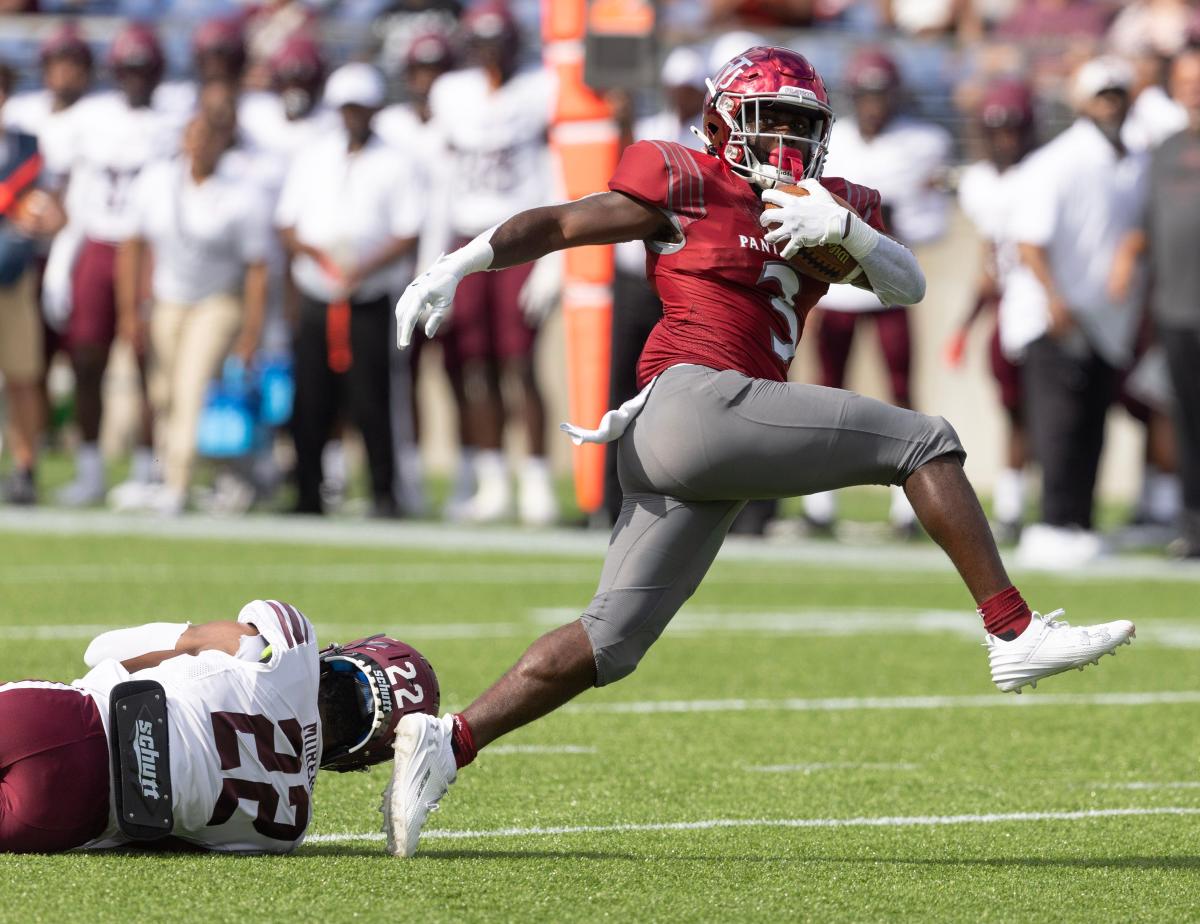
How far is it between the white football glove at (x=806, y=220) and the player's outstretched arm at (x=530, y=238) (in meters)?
0.25

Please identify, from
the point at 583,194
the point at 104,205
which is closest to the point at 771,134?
the point at 583,194

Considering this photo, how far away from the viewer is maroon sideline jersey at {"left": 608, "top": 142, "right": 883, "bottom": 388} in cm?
444

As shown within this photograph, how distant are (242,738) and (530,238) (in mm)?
1098

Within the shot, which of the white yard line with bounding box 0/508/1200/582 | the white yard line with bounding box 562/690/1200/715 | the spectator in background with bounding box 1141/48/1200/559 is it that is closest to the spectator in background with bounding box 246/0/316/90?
the white yard line with bounding box 0/508/1200/582

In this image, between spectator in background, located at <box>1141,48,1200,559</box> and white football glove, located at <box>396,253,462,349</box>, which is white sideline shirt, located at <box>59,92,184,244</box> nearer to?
spectator in background, located at <box>1141,48,1200,559</box>

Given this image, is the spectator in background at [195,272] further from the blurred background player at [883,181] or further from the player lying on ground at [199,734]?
the player lying on ground at [199,734]

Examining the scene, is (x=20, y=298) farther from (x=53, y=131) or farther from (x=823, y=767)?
(x=823, y=767)

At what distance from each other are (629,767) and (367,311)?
22.7 feet

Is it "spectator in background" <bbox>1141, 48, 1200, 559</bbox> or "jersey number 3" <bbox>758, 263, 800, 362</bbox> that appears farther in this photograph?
"spectator in background" <bbox>1141, 48, 1200, 559</bbox>

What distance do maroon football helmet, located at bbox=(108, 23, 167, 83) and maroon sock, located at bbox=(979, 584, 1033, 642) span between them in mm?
9355

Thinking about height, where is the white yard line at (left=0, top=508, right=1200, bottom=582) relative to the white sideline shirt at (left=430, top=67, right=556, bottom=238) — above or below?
below

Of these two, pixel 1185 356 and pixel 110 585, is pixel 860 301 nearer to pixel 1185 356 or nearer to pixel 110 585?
pixel 1185 356

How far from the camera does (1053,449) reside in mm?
10688

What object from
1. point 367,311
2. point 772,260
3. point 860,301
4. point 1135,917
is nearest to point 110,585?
point 367,311
